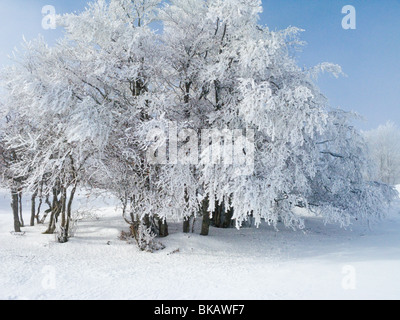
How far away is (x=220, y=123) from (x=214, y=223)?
5925 mm

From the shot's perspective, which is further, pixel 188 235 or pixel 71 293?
pixel 188 235

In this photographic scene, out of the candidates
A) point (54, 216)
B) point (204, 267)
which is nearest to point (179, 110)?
point (204, 267)

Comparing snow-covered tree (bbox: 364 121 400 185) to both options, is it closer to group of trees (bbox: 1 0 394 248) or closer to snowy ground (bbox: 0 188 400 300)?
snowy ground (bbox: 0 188 400 300)

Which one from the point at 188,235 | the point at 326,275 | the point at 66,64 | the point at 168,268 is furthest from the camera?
Answer: the point at 188,235

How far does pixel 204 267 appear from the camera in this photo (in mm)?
7562

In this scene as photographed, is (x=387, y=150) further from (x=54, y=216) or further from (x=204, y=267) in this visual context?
(x=54, y=216)

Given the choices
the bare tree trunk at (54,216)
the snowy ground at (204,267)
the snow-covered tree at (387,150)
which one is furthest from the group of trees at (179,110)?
the snow-covered tree at (387,150)

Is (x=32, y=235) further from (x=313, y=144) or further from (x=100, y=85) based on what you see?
(x=313, y=144)

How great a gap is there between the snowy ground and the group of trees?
103 cm

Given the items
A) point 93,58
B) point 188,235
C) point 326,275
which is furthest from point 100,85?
point 326,275

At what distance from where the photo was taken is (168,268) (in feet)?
24.5

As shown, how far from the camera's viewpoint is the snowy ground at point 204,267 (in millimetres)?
5516

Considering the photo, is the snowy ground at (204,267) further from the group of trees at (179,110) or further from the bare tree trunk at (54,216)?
the group of trees at (179,110)

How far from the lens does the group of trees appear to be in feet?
26.7
